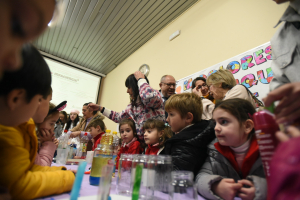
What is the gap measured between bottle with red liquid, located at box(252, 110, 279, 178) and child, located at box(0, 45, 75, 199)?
0.66 metres

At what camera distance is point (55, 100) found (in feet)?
13.5

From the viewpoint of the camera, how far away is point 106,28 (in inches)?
127

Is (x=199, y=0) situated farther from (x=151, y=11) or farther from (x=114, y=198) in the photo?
(x=114, y=198)

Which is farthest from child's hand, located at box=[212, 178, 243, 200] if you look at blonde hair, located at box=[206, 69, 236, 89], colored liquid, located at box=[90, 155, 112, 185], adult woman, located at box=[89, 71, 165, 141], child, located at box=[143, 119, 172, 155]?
blonde hair, located at box=[206, 69, 236, 89]

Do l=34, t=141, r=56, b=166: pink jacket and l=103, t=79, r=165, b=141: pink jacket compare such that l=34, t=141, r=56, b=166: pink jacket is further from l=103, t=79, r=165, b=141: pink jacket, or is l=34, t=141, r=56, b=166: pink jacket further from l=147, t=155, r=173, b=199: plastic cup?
l=103, t=79, r=165, b=141: pink jacket

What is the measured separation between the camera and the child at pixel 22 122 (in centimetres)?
42

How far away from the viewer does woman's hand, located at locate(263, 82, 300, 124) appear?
36cm

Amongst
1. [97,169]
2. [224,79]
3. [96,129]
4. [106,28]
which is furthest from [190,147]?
[106,28]

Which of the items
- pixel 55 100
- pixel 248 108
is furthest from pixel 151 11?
pixel 55 100

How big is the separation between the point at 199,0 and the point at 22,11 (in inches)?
110

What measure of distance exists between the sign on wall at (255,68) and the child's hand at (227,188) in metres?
1.09

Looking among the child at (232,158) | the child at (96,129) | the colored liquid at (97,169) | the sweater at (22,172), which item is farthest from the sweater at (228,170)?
the child at (96,129)

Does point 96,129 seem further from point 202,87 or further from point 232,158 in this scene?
point 232,158

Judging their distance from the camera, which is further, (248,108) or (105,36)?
(105,36)
